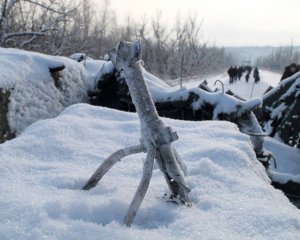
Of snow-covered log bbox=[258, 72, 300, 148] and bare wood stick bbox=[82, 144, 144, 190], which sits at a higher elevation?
bare wood stick bbox=[82, 144, 144, 190]

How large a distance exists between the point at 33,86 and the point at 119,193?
370 centimetres

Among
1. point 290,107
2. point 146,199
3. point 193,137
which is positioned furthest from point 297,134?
→ point 146,199

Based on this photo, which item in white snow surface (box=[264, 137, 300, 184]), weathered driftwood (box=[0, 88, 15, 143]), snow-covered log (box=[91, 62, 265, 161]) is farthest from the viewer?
white snow surface (box=[264, 137, 300, 184])

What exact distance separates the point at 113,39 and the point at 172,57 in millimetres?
8946

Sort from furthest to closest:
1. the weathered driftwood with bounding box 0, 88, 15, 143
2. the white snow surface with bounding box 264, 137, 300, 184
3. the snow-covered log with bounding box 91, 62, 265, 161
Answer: the white snow surface with bounding box 264, 137, 300, 184, the snow-covered log with bounding box 91, 62, 265, 161, the weathered driftwood with bounding box 0, 88, 15, 143

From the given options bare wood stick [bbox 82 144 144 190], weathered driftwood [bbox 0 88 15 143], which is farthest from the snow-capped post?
weathered driftwood [bbox 0 88 15 143]

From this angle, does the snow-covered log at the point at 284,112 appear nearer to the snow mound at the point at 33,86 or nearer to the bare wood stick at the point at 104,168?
the snow mound at the point at 33,86

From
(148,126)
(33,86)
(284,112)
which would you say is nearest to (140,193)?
(148,126)

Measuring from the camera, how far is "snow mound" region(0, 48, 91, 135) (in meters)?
5.09

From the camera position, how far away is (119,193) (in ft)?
7.11

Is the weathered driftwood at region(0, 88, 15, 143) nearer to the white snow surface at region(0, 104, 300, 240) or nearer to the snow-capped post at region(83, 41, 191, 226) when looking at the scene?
the white snow surface at region(0, 104, 300, 240)

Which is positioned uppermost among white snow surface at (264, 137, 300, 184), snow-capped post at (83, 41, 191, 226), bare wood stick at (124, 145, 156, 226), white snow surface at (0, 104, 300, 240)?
snow-capped post at (83, 41, 191, 226)

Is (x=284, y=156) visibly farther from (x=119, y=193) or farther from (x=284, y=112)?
(x=119, y=193)

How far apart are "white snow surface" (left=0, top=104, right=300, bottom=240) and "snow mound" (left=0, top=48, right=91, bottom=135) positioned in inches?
79.2
